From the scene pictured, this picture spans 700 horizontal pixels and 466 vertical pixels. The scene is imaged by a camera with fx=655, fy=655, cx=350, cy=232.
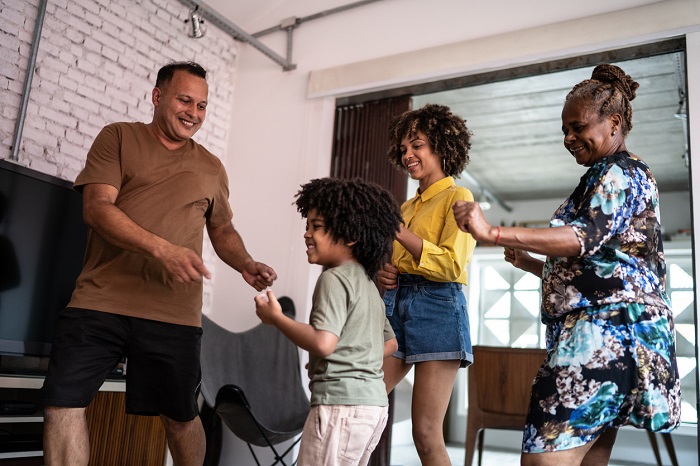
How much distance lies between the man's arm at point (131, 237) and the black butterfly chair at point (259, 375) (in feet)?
4.40

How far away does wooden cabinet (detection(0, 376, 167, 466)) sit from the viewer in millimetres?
2686

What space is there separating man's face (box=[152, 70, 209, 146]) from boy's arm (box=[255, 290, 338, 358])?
0.98 meters

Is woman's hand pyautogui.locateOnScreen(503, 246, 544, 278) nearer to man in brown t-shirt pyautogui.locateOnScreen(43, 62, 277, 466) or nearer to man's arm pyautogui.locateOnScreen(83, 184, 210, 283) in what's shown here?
man in brown t-shirt pyautogui.locateOnScreen(43, 62, 277, 466)

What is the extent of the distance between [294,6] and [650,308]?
3.61 meters

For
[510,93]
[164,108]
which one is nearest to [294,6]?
[510,93]

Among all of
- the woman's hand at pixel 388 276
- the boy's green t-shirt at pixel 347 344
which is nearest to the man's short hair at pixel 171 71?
the woman's hand at pixel 388 276

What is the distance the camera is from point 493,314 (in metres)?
7.57

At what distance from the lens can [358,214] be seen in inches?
66.4

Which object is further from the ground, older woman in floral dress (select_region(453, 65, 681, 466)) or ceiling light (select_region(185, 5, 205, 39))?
ceiling light (select_region(185, 5, 205, 39))

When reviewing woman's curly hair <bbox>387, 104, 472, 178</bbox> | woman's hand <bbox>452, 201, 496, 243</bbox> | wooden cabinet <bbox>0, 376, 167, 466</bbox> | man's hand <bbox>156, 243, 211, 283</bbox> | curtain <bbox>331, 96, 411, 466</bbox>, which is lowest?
wooden cabinet <bbox>0, 376, 167, 466</bbox>

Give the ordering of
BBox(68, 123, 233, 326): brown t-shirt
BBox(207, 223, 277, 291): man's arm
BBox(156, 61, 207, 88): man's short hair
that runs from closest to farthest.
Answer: BBox(68, 123, 233, 326): brown t-shirt, BBox(207, 223, 277, 291): man's arm, BBox(156, 61, 207, 88): man's short hair

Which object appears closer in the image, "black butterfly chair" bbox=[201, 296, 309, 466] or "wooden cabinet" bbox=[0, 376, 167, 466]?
"wooden cabinet" bbox=[0, 376, 167, 466]

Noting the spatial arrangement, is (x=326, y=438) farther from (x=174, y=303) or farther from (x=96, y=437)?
(x=96, y=437)

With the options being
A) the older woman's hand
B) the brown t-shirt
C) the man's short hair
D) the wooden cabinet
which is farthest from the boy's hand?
the wooden cabinet
